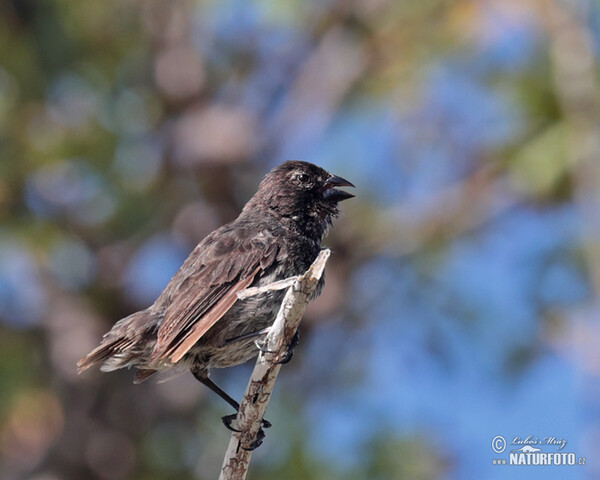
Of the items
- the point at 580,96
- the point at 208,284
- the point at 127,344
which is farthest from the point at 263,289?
the point at 580,96

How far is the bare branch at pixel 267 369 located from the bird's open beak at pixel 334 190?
149cm

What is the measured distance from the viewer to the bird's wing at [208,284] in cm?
406

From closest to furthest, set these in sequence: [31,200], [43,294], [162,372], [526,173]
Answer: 1. [162,372]
2. [526,173]
3. [31,200]
4. [43,294]

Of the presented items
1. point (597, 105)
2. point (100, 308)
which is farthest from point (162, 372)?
point (100, 308)

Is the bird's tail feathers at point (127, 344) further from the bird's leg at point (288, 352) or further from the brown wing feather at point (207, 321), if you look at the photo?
the bird's leg at point (288, 352)

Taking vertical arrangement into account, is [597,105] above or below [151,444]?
above

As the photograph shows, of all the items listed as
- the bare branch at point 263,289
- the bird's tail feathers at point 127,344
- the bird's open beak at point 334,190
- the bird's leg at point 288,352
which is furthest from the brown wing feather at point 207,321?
the bird's open beak at point 334,190

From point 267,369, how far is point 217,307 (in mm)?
713

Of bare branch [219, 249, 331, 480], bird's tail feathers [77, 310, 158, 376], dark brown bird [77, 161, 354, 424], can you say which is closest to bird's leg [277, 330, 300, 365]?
bare branch [219, 249, 331, 480]

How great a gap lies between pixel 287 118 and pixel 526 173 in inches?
104

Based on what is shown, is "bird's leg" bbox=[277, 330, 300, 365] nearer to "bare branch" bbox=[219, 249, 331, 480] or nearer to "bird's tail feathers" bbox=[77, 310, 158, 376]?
"bare branch" bbox=[219, 249, 331, 480]

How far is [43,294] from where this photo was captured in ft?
28.5

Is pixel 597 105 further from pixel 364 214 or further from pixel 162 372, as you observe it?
pixel 162 372

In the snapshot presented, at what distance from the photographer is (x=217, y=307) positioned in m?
4.11
